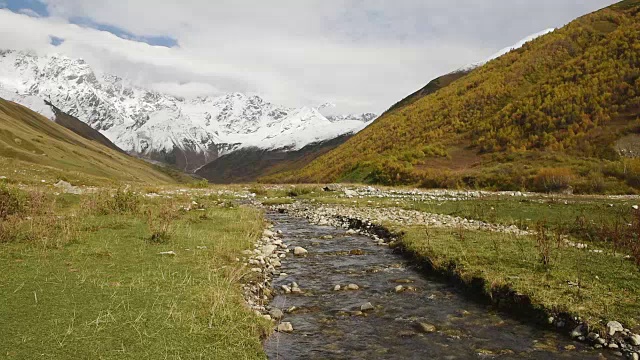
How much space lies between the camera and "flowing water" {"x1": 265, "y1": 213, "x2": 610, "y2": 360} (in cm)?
980

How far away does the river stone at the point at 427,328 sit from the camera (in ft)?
36.3

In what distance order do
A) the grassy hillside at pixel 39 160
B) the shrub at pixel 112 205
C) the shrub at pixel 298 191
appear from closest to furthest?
the shrub at pixel 112 205 < the shrub at pixel 298 191 < the grassy hillside at pixel 39 160

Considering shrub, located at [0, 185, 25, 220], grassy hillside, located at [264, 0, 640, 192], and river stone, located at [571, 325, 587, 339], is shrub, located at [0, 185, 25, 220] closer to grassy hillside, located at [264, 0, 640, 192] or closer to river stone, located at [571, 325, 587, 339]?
river stone, located at [571, 325, 587, 339]

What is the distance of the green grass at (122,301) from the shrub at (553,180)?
34.9 meters

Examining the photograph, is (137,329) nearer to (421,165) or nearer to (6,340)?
(6,340)

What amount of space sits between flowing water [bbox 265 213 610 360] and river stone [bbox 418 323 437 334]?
77 millimetres

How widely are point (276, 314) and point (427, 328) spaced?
405 cm

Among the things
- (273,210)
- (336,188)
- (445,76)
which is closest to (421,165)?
(336,188)

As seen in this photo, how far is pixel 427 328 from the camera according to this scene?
11195 mm

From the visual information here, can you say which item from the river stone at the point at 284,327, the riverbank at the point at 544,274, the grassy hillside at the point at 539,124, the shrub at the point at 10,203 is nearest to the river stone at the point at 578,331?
the riverbank at the point at 544,274

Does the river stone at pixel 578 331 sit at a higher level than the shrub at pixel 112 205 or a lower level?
lower

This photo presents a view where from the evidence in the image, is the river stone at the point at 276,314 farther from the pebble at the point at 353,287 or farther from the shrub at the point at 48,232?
the shrub at the point at 48,232

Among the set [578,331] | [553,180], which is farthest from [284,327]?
[553,180]

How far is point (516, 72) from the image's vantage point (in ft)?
256
